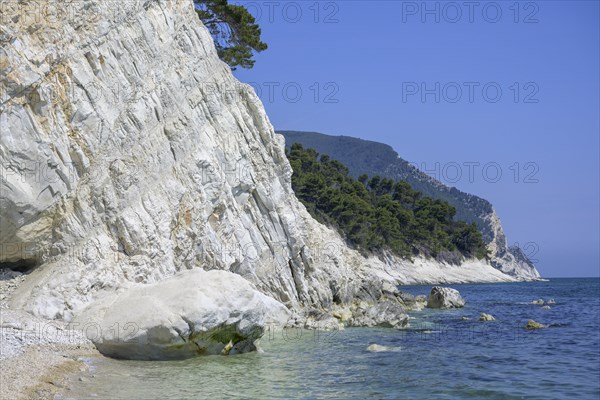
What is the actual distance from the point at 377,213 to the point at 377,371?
3518 inches

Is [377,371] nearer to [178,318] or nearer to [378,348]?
[378,348]

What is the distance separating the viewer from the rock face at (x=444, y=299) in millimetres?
49375

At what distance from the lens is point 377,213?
108 m

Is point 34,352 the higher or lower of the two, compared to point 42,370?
higher

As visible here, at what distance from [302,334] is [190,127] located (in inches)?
444

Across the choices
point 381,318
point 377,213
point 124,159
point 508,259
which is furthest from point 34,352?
point 508,259

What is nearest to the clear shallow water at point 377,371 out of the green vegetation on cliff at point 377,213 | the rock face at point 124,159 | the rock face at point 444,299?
the rock face at point 124,159

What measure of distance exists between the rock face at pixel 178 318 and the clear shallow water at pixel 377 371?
1.93 feet

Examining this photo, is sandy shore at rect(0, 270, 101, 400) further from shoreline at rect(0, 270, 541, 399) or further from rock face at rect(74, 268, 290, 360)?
rock face at rect(74, 268, 290, 360)

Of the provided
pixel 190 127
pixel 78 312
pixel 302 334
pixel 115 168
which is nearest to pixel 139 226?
pixel 115 168

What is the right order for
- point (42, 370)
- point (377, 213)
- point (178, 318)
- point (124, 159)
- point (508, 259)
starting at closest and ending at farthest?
1. point (42, 370)
2. point (178, 318)
3. point (124, 159)
4. point (377, 213)
5. point (508, 259)

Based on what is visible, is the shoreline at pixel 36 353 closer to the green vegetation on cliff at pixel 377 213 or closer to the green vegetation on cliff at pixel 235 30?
the green vegetation on cliff at pixel 235 30

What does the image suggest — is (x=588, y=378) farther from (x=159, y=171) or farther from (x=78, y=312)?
(x=159, y=171)

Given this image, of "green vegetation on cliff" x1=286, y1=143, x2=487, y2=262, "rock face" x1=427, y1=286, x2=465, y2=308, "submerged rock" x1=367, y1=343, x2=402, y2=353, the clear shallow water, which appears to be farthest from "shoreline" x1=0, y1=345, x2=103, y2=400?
"green vegetation on cliff" x1=286, y1=143, x2=487, y2=262
